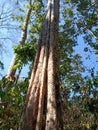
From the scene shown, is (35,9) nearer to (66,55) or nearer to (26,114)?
(66,55)

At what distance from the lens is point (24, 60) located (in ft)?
20.2

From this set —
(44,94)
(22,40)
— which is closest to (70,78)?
(22,40)

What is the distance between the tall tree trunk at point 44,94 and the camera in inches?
119

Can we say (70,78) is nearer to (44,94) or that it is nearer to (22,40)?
(22,40)

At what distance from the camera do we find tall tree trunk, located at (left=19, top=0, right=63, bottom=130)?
3.03 metres

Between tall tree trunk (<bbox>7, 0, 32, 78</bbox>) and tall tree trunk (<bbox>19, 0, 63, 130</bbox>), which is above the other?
tall tree trunk (<bbox>7, 0, 32, 78</bbox>)

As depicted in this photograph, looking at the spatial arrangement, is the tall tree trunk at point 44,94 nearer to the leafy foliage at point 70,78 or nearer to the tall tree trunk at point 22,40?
the leafy foliage at point 70,78

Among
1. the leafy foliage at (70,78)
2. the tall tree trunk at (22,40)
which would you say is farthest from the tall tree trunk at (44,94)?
the tall tree trunk at (22,40)

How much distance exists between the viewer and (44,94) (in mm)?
3422

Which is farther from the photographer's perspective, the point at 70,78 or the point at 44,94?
the point at 70,78

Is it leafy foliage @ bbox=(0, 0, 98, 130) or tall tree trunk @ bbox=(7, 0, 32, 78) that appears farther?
tall tree trunk @ bbox=(7, 0, 32, 78)

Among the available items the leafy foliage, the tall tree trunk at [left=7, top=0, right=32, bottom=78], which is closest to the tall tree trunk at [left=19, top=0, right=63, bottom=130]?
the leafy foliage

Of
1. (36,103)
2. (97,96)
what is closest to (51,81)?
(36,103)

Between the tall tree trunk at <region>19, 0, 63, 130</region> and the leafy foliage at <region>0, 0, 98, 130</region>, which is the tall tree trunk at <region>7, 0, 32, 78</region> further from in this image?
the tall tree trunk at <region>19, 0, 63, 130</region>
